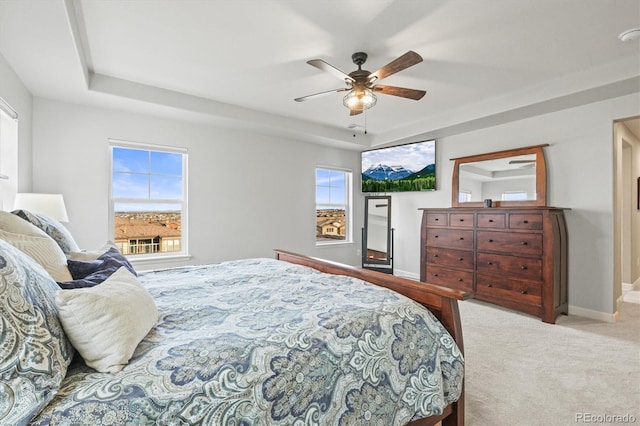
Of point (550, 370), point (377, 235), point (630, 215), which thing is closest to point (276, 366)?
point (550, 370)

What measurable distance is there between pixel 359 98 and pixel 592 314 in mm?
3519

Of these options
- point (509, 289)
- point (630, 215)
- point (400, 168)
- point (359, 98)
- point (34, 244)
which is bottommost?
point (509, 289)

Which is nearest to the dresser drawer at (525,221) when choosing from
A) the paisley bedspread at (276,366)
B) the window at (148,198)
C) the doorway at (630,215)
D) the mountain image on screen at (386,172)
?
the doorway at (630,215)

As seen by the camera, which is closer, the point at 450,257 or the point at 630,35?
the point at 630,35

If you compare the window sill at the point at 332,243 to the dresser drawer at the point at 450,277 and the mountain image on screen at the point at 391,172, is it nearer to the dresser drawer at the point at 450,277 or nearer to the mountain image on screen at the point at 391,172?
the mountain image on screen at the point at 391,172

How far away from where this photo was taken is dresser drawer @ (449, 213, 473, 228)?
4008 millimetres

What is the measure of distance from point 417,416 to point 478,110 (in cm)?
380

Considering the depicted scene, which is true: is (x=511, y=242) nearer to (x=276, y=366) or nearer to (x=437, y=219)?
(x=437, y=219)

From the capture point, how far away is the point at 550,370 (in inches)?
90.0

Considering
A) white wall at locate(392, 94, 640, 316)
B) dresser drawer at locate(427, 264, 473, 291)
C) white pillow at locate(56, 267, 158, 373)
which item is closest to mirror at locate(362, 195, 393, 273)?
dresser drawer at locate(427, 264, 473, 291)

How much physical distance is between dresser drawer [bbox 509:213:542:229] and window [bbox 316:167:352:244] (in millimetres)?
2930

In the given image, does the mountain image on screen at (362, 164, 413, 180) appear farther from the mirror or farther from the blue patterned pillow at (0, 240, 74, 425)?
the blue patterned pillow at (0, 240, 74, 425)

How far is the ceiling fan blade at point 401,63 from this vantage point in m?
2.24

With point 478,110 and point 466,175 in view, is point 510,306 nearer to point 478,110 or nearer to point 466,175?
point 466,175
